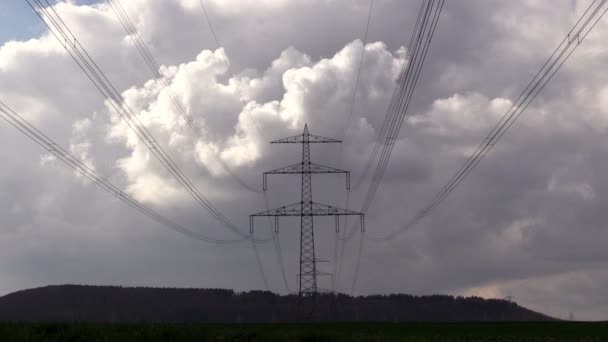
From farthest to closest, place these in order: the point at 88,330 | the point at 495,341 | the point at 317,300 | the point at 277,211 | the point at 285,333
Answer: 1. the point at 317,300
2. the point at 277,211
3. the point at 495,341
4. the point at 285,333
5. the point at 88,330

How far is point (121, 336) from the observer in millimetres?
38312

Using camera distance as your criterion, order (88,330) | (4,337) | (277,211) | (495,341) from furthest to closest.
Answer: (277,211)
(495,341)
(88,330)
(4,337)

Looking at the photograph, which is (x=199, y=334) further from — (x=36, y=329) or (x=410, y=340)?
(x=410, y=340)

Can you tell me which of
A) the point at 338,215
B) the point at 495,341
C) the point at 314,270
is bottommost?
the point at 495,341

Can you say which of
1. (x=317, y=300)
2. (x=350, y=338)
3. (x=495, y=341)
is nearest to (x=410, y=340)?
(x=350, y=338)

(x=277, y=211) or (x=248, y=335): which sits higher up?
(x=277, y=211)

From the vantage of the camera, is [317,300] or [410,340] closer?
[410,340]

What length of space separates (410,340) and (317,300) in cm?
3875

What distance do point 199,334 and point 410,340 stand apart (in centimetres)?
1225

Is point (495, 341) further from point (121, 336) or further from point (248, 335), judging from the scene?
point (121, 336)

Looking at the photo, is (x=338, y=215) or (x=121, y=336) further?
(x=338, y=215)

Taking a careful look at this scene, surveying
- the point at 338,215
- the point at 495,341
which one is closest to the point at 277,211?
the point at 338,215

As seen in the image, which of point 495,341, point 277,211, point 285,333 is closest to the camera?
point 285,333

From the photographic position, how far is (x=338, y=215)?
247 feet
